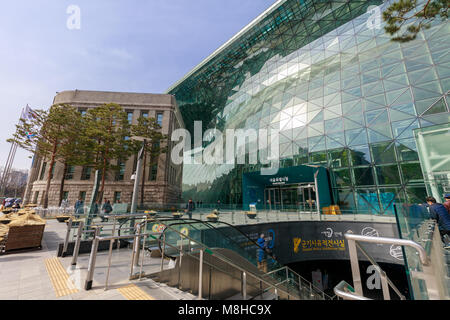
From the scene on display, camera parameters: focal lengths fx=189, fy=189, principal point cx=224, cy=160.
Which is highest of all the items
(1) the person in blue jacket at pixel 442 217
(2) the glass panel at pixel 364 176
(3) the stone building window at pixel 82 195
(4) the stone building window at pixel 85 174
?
(4) the stone building window at pixel 85 174

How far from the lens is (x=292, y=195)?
24172 mm

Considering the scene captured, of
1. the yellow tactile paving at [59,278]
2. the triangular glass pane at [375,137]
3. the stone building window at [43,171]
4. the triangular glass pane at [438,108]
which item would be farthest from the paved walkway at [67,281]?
the stone building window at [43,171]

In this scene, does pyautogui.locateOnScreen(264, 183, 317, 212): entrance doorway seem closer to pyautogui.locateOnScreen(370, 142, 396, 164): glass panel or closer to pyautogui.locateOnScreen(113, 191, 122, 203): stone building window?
pyautogui.locateOnScreen(370, 142, 396, 164): glass panel

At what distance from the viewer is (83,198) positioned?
30.4 metres

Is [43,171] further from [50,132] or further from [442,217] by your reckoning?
[442,217]

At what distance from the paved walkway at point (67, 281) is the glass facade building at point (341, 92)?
16300mm

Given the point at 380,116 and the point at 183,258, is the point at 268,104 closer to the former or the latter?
the point at 380,116

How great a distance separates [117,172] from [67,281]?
1251 inches

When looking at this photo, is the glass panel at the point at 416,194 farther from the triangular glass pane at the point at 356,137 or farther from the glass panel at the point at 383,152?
the triangular glass pane at the point at 356,137

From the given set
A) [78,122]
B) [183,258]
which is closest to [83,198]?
[78,122]

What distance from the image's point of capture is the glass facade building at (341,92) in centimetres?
1780

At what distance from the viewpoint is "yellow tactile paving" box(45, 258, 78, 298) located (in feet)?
13.1

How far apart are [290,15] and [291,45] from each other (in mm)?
4213

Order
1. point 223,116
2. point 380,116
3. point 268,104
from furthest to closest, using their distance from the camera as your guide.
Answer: point 223,116 → point 268,104 → point 380,116
